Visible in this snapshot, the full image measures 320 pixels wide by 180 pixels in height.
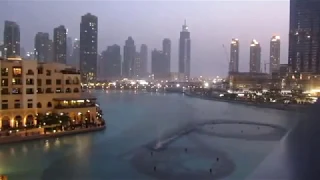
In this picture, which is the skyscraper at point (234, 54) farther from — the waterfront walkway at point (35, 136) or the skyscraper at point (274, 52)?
the waterfront walkway at point (35, 136)

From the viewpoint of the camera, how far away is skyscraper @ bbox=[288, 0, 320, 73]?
26.9m

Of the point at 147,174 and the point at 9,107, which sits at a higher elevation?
the point at 9,107

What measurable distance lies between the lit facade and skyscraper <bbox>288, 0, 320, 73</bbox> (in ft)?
74.9

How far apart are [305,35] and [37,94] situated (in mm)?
24843

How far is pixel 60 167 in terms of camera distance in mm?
4629

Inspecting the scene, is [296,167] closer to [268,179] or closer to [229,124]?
[268,179]

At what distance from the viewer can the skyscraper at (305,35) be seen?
26.9 meters

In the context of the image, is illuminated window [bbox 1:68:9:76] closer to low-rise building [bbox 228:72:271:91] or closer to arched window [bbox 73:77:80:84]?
arched window [bbox 73:77:80:84]

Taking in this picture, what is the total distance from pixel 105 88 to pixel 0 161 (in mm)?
32598

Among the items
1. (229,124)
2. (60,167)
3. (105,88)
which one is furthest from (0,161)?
(105,88)

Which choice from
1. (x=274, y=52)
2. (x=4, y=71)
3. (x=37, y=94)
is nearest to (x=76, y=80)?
(x=37, y=94)

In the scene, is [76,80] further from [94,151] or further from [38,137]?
[94,151]

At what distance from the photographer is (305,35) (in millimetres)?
27766

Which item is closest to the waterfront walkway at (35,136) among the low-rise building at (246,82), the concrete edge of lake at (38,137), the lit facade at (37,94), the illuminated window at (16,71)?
the concrete edge of lake at (38,137)
